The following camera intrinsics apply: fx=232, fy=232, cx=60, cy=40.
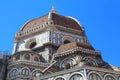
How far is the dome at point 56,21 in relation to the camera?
31.8 metres

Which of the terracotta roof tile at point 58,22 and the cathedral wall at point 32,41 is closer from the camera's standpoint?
the cathedral wall at point 32,41

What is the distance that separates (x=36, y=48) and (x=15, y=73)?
5453 millimetres

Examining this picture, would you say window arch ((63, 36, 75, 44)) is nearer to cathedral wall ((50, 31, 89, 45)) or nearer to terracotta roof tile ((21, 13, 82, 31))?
cathedral wall ((50, 31, 89, 45))

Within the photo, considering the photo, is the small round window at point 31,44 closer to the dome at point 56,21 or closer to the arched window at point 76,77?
the dome at point 56,21

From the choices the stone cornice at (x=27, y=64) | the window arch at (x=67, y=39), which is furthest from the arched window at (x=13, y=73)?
the window arch at (x=67, y=39)

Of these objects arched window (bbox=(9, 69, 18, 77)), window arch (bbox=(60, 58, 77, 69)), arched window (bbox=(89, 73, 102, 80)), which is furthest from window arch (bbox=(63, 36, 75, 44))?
arched window (bbox=(89, 73, 102, 80))

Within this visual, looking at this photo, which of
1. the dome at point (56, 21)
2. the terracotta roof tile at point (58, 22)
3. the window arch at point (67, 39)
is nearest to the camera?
the window arch at point (67, 39)

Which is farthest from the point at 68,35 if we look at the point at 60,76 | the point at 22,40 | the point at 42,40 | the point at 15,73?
the point at 60,76

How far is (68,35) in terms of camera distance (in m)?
30.6

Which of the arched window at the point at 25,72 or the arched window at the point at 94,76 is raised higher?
the arched window at the point at 25,72

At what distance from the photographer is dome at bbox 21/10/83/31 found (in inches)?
1251

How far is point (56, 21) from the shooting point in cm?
3178

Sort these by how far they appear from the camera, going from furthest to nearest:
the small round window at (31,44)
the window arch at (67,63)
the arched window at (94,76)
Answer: the small round window at (31,44)
the window arch at (67,63)
the arched window at (94,76)

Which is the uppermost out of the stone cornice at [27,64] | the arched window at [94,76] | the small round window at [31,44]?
the small round window at [31,44]
